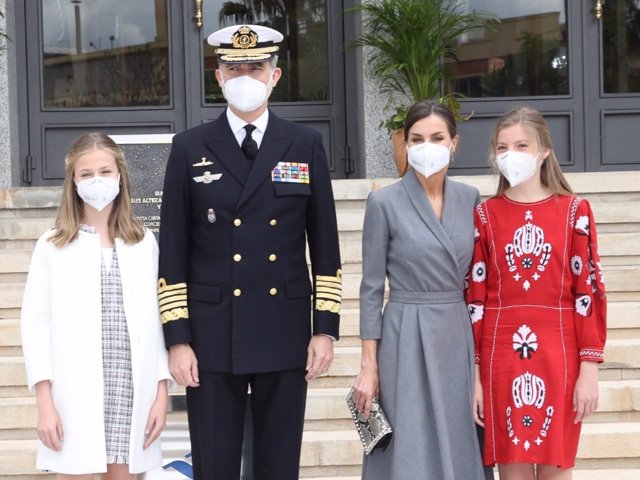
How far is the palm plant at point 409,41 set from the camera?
8.02 metres

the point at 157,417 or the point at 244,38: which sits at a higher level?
the point at 244,38

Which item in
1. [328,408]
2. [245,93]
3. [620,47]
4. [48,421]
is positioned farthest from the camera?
[620,47]

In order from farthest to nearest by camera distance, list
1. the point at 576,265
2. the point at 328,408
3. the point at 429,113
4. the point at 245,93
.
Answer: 1. the point at 328,408
2. the point at 429,113
3. the point at 576,265
4. the point at 245,93

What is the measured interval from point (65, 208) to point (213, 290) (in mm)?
613

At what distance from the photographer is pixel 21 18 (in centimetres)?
901

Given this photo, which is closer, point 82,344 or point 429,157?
point 82,344

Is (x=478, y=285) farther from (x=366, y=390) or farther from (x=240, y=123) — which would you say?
(x=240, y=123)

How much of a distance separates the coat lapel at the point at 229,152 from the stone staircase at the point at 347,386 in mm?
1309

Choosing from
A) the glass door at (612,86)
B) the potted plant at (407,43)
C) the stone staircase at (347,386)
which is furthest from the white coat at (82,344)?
the glass door at (612,86)

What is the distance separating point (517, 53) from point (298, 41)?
2.07 meters

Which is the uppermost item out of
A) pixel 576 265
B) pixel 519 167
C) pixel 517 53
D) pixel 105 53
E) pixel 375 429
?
pixel 105 53

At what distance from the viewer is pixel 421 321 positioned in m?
3.41

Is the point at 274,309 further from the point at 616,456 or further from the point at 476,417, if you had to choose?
the point at 616,456

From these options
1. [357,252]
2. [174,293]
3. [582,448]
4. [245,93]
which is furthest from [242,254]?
[357,252]
